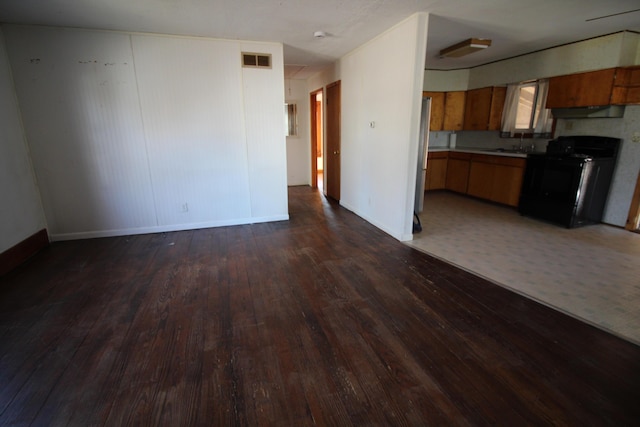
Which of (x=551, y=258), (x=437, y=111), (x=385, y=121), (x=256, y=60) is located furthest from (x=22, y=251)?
(x=437, y=111)

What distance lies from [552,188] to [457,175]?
222 cm

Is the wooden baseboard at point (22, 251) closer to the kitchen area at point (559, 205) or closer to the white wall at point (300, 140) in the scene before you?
the kitchen area at point (559, 205)

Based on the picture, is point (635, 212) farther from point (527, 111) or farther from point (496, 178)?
point (527, 111)

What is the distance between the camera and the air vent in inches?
171

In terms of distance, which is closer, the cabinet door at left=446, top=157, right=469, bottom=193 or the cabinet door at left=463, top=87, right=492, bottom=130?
the cabinet door at left=463, top=87, right=492, bottom=130

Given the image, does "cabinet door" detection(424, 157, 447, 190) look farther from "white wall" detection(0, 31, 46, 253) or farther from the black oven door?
"white wall" detection(0, 31, 46, 253)

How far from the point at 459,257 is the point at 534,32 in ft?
10.6

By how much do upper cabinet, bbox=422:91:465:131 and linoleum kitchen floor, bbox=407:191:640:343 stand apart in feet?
7.88


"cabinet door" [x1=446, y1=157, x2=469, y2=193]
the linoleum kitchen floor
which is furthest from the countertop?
the linoleum kitchen floor

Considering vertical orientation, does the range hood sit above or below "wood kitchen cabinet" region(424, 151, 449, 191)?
above

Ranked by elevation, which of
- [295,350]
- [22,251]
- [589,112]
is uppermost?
[589,112]

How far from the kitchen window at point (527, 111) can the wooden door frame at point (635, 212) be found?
154 centimetres

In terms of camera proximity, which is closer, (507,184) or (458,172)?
(507,184)

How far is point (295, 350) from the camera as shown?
2061 mm
